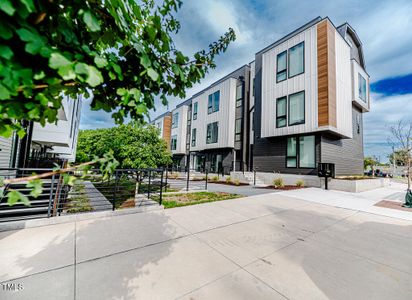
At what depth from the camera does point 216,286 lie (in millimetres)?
2197

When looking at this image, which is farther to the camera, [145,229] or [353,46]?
[353,46]

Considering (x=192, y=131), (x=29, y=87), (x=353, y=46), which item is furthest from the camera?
(x=192, y=131)

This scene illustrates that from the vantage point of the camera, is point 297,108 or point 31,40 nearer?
point 31,40

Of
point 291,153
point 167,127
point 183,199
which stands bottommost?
point 183,199

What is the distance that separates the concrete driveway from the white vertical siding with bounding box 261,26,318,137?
8.38 m

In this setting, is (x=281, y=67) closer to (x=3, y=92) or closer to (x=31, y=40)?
(x=31, y=40)

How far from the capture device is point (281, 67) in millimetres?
13633

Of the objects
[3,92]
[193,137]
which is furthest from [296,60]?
[3,92]

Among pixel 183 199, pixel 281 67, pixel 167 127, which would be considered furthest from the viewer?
pixel 167 127

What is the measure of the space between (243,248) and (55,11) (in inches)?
145

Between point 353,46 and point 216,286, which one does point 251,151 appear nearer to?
point 353,46

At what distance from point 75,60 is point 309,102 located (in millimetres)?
13237

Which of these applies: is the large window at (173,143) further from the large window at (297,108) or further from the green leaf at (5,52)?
the green leaf at (5,52)

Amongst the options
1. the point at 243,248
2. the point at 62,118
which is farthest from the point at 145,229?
the point at 62,118
